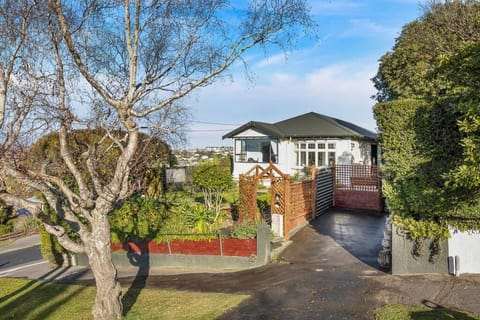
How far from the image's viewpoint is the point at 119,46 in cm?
561

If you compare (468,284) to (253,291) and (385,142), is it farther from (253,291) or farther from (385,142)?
(253,291)

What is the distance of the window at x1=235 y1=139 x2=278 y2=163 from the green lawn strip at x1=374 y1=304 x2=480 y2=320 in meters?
20.0

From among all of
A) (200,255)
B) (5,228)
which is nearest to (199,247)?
(200,255)

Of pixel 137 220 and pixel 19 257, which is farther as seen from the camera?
pixel 19 257

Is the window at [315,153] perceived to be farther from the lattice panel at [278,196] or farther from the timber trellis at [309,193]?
the lattice panel at [278,196]

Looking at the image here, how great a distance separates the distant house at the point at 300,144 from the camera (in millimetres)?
23672

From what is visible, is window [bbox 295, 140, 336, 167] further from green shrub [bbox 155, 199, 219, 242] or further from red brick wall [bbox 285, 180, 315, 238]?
green shrub [bbox 155, 199, 219, 242]

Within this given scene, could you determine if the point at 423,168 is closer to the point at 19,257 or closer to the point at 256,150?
the point at 19,257

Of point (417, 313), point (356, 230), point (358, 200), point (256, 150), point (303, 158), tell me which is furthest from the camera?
point (256, 150)

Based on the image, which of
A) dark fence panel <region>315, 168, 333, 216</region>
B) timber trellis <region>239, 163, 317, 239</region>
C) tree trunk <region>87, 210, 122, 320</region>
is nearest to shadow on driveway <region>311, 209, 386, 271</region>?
dark fence panel <region>315, 168, 333, 216</region>

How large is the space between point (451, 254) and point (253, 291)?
397cm

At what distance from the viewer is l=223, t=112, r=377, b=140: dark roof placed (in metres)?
23.8

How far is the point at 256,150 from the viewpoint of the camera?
26.2 meters

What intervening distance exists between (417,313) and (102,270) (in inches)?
189
